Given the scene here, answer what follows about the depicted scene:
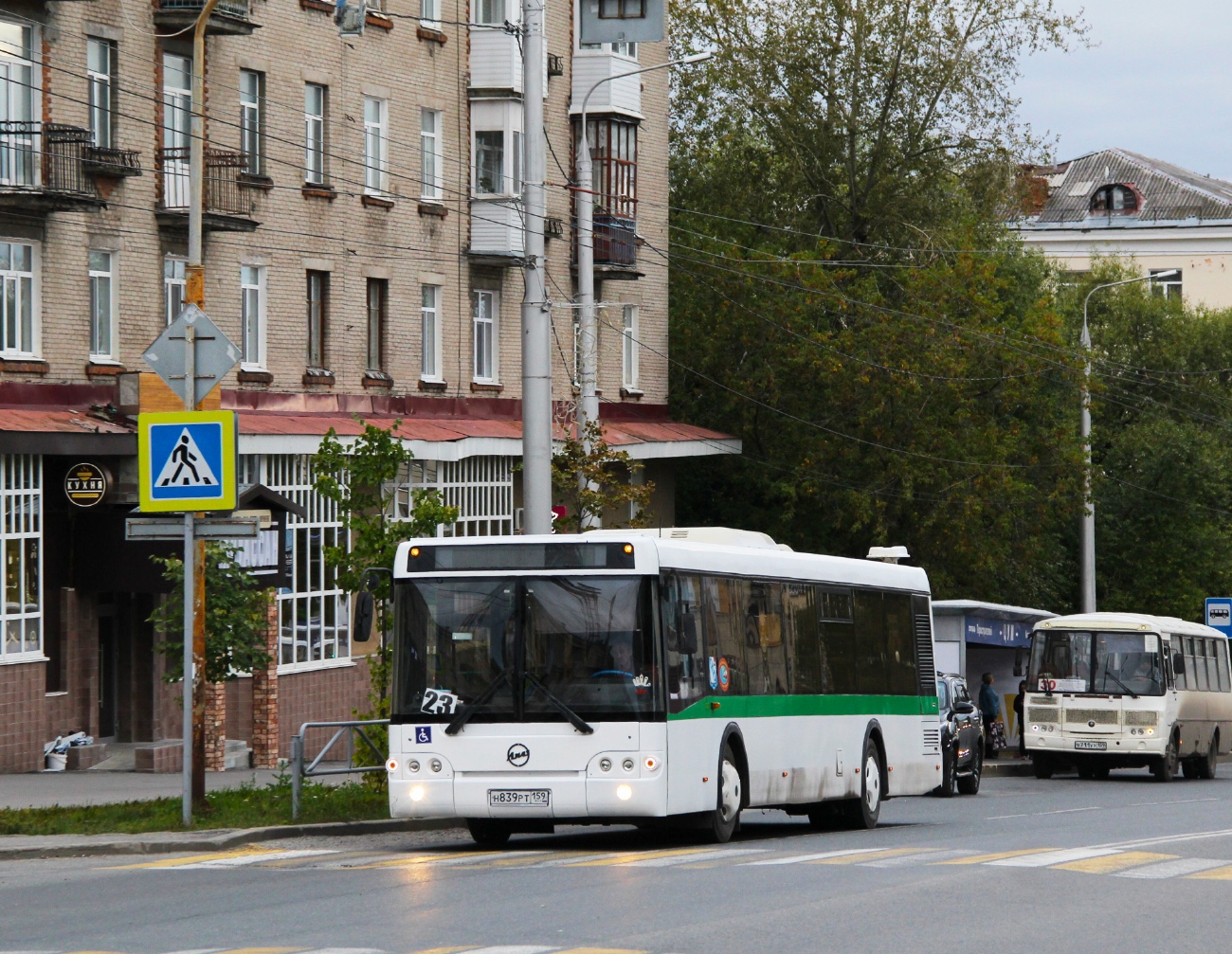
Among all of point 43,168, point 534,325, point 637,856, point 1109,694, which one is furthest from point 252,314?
point 637,856

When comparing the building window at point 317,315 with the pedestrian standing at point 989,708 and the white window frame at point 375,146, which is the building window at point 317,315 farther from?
the pedestrian standing at point 989,708

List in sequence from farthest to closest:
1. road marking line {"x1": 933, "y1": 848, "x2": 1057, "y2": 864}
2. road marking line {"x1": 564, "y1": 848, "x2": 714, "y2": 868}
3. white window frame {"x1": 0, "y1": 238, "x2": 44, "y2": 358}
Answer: white window frame {"x1": 0, "y1": 238, "x2": 44, "y2": 358}, road marking line {"x1": 933, "y1": 848, "x2": 1057, "y2": 864}, road marking line {"x1": 564, "y1": 848, "x2": 714, "y2": 868}

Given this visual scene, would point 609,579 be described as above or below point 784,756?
above

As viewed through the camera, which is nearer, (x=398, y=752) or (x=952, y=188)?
(x=398, y=752)

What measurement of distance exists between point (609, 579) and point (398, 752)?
208 cm

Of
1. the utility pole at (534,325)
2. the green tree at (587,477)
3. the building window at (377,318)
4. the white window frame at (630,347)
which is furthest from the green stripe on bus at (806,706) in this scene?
the white window frame at (630,347)

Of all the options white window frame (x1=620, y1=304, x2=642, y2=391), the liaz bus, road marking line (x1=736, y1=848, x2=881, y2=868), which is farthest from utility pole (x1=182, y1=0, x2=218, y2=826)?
white window frame (x1=620, y1=304, x2=642, y2=391)

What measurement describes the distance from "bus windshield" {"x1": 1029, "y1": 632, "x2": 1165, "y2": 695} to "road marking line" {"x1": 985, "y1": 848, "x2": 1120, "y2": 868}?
2112 centimetres

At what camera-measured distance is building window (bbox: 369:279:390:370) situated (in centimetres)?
3619

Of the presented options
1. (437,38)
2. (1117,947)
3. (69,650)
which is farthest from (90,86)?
(1117,947)

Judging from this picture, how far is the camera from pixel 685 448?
4450 centimetres

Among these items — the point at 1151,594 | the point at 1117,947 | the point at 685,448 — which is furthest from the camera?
the point at 1151,594

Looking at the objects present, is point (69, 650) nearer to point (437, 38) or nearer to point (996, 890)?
point (437, 38)

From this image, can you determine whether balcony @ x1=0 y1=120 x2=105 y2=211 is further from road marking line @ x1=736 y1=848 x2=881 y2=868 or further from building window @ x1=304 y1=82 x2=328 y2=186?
road marking line @ x1=736 y1=848 x2=881 y2=868
